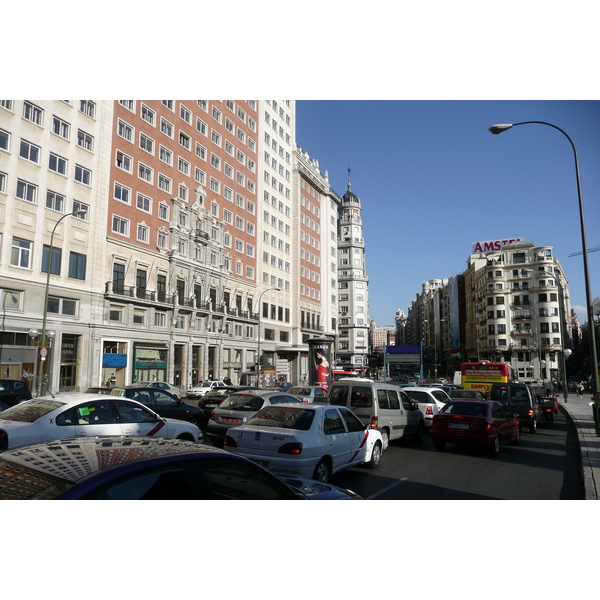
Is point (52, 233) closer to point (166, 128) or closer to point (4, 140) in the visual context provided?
point (4, 140)

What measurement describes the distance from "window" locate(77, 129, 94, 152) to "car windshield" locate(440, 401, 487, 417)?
32.2 metres

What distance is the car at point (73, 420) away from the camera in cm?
754

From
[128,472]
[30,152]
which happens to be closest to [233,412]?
[128,472]

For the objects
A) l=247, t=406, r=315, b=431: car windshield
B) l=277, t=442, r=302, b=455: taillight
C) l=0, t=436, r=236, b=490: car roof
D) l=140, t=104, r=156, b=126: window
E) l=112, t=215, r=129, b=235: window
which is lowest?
l=277, t=442, r=302, b=455: taillight

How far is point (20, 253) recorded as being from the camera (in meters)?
29.5

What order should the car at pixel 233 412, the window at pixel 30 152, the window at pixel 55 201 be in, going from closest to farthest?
the car at pixel 233 412
the window at pixel 30 152
the window at pixel 55 201

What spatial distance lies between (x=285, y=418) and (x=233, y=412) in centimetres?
475

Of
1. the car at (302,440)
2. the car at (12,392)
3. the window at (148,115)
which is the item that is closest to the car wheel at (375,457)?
the car at (302,440)

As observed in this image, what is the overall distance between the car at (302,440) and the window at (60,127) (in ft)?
102


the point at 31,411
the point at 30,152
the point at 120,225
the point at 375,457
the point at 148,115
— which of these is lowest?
the point at 375,457

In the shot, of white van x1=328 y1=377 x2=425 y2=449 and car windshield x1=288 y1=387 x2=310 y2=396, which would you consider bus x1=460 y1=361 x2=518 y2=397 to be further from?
white van x1=328 y1=377 x2=425 y2=449

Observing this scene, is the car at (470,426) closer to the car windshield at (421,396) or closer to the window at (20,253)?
the car windshield at (421,396)

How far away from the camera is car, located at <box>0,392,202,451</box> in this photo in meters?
7.54

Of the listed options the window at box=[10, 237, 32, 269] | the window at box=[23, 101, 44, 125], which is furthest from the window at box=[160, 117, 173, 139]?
the window at box=[10, 237, 32, 269]
